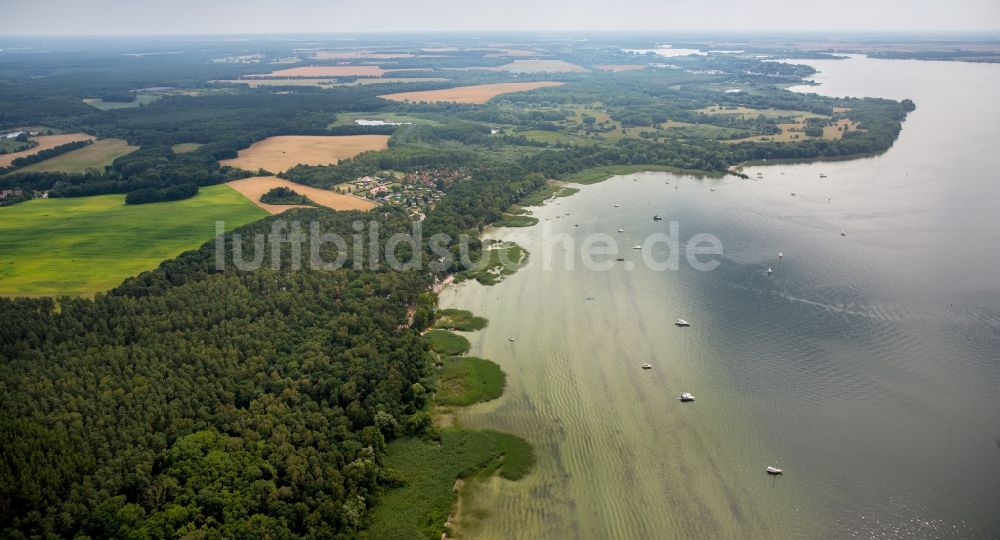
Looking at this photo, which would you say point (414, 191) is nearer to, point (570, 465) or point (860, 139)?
point (570, 465)

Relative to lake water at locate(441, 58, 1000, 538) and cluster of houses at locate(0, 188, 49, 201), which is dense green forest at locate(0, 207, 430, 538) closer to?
lake water at locate(441, 58, 1000, 538)

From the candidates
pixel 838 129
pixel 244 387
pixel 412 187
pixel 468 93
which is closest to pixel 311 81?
pixel 468 93

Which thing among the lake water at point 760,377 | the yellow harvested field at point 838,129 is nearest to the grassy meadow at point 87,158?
the lake water at point 760,377

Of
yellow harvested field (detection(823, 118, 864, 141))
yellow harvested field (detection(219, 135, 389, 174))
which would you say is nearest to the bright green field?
yellow harvested field (detection(219, 135, 389, 174))

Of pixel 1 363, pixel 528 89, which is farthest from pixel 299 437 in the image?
pixel 528 89

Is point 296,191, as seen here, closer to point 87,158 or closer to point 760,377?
point 87,158

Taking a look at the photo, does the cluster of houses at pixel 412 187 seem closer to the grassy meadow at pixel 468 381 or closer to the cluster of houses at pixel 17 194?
the grassy meadow at pixel 468 381
